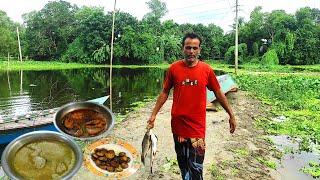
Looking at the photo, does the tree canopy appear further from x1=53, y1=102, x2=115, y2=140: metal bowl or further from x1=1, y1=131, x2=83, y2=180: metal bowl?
x1=1, y1=131, x2=83, y2=180: metal bowl

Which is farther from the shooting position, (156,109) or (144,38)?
(144,38)

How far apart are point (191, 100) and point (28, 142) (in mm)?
1772

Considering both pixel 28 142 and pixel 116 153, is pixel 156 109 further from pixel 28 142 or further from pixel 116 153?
pixel 28 142

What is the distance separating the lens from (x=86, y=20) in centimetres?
5925

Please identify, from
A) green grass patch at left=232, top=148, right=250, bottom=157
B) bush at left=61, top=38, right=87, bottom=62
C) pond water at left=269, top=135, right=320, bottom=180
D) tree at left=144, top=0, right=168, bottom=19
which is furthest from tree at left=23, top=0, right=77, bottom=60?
green grass patch at left=232, top=148, right=250, bottom=157

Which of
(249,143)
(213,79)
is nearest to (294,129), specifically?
(249,143)

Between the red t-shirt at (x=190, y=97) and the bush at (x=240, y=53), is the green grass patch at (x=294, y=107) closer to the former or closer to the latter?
the red t-shirt at (x=190, y=97)

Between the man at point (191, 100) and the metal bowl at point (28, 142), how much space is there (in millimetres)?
1144

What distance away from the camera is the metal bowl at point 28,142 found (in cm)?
355

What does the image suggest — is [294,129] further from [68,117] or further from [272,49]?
[272,49]

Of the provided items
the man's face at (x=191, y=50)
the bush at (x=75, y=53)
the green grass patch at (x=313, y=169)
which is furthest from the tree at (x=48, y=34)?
the man's face at (x=191, y=50)

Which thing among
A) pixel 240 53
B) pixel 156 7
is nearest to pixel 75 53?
pixel 240 53

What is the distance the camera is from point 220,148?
8.30 meters

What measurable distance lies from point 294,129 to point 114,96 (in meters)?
13.4
